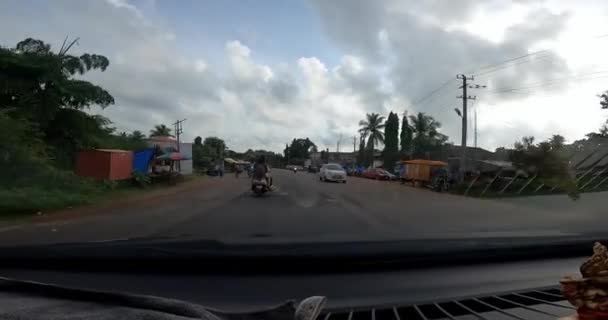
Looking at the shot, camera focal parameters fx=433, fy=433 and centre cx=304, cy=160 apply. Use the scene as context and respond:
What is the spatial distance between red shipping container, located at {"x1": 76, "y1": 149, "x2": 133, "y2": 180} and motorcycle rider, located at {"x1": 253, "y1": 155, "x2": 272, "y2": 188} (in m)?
7.38

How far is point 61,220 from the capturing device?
30.5ft

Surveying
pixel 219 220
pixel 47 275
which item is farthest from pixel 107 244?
pixel 219 220

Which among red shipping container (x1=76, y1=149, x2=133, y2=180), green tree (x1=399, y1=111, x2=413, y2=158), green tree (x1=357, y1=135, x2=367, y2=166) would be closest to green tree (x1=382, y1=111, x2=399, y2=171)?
green tree (x1=399, y1=111, x2=413, y2=158)

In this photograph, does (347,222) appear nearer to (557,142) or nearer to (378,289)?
(557,142)

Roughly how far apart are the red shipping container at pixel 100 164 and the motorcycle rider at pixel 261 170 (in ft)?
24.2

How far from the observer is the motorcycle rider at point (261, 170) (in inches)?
556

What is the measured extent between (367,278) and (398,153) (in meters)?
57.0

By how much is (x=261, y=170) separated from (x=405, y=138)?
46307 mm

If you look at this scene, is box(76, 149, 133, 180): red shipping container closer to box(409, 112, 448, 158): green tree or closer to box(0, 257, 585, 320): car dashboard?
box(0, 257, 585, 320): car dashboard

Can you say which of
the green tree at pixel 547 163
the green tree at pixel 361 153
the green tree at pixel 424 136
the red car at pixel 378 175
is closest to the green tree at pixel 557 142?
the green tree at pixel 547 163

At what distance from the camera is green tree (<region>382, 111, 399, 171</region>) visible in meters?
58.5

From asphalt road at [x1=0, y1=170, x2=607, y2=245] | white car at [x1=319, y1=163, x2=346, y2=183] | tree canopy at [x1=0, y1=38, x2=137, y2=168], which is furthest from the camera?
white car at [x1=319, y1=163, x2=346, y2=183]

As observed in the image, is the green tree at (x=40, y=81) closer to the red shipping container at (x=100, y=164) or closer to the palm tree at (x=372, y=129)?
the red shipping container at (x=100, y=164)

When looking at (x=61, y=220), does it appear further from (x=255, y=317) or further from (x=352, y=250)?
(x=255, y=317)
